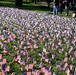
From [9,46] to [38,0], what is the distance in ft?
166

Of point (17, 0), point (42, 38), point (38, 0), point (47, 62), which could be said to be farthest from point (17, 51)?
point (38, 0)

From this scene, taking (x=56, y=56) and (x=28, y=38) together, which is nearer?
(x=56, y=56)

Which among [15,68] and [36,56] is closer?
[15,68]

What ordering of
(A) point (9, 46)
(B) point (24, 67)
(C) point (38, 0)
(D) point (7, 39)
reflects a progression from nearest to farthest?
1. (B) point (24, 67)
2. (A) point (9, 46)
3. (D) point (7, 39)
4. (C) point (38, 0)

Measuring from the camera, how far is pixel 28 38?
12102mm

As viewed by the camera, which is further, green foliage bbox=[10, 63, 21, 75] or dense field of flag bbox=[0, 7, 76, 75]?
green foliage bbox=[10, 63, 21, 75]

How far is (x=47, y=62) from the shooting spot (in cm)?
836

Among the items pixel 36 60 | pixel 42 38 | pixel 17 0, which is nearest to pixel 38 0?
pixel 17 0

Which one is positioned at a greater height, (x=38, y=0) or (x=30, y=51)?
(x=30, y=51)

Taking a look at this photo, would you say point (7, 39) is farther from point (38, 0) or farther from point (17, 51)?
point (38, 0)

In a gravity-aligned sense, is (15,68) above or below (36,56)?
above

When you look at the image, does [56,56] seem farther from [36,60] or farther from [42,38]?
[42,38]

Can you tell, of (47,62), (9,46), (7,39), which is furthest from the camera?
(7,39)

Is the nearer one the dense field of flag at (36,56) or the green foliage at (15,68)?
the dense field of flag at (36,56)
